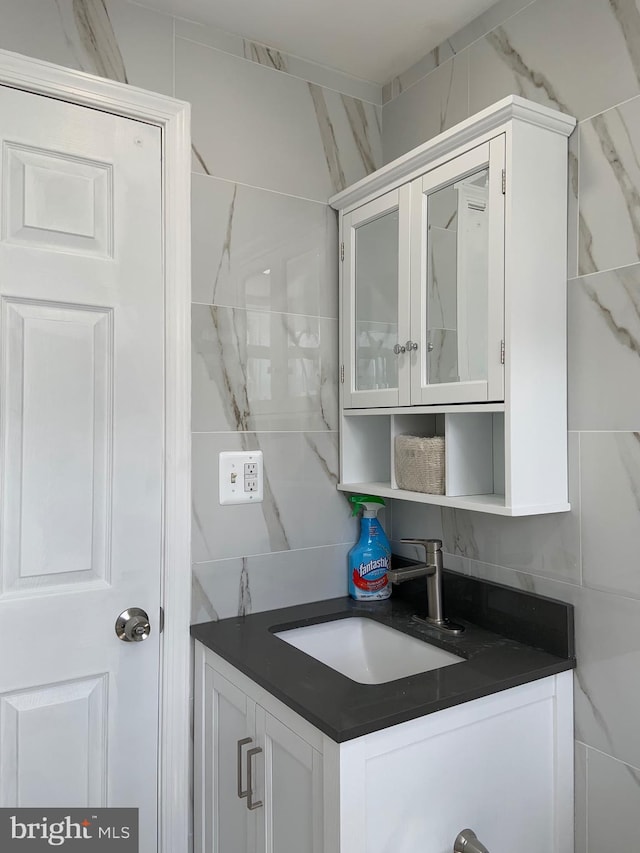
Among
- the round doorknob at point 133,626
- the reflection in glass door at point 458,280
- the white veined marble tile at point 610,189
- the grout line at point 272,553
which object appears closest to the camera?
the white veined marble tile at point 610,189

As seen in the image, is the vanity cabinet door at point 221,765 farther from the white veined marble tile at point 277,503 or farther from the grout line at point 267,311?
the grout line at point 267,311

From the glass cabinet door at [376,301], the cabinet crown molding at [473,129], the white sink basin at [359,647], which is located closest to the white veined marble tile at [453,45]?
the cabinet crown molding at [473,129]

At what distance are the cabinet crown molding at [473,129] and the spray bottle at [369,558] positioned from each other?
841 mm

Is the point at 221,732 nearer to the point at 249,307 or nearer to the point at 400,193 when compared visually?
the point at 249,307

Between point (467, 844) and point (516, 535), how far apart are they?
0.62 metres

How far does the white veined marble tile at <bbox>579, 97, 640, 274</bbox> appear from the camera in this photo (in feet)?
3.98

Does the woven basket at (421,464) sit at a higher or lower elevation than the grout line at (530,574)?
higher

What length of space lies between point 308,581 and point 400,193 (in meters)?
1.03

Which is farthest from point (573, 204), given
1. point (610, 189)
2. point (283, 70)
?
point (283, 70)

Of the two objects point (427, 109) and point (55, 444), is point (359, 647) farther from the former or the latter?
point (427, 109)

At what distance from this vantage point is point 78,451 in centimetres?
140

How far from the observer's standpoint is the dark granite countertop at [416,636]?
1083 mm

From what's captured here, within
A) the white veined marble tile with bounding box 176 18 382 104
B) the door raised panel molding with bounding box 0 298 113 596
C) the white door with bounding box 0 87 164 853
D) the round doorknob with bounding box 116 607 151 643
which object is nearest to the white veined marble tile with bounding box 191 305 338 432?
the white door with bounding box 0 87 164 853

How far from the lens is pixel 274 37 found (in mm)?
1619
